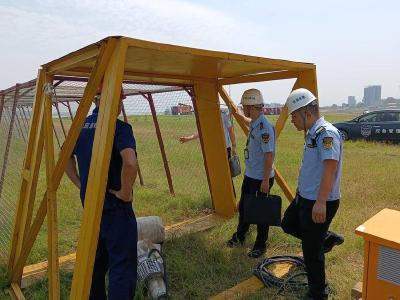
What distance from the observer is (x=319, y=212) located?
3.07 meters

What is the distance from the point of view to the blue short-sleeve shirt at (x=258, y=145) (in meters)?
4.27

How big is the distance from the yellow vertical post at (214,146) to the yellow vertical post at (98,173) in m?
3.08

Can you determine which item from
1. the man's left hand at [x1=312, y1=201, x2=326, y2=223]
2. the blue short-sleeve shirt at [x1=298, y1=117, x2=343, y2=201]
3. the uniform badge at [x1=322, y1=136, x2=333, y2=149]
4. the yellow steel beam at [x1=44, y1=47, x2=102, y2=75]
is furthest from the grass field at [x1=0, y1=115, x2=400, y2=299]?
the yellow steel beam at [x1=44, y1=47, x2=102, y2=75]

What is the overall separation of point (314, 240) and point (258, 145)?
1499 millimetres

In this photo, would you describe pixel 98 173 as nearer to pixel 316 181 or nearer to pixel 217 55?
pixel 217 55

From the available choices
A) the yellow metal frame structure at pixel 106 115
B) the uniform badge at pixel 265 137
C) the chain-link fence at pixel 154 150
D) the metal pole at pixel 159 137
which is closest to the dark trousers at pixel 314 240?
the uniform badge at pixel 265 137

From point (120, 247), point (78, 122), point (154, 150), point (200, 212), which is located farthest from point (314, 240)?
point (154, 150)

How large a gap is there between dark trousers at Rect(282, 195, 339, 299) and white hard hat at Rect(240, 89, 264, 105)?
1.40 m

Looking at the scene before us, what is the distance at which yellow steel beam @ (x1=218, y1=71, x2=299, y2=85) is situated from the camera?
16.1ft

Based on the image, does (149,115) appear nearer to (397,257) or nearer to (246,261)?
(246,261)

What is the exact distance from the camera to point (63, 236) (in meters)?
5.38

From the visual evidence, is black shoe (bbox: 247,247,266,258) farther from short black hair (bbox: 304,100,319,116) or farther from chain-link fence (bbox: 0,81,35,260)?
chain-link fence (bbox: 0,81,35,260)

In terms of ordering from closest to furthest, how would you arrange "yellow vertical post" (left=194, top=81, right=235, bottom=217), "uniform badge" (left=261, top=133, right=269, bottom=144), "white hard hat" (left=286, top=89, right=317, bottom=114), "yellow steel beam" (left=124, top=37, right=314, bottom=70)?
"yellow steel beam" (left=124, top=37, right=314, bottom=70)
"white hard hat" (left=286, top=89, right=317, bottom=114)
"uniform badge" (left=261, top=133, right=269, bottom=144)
"yellow vertical post" (left=194, top=81, right=235, bottom=217)

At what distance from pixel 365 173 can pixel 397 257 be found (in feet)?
24.1
